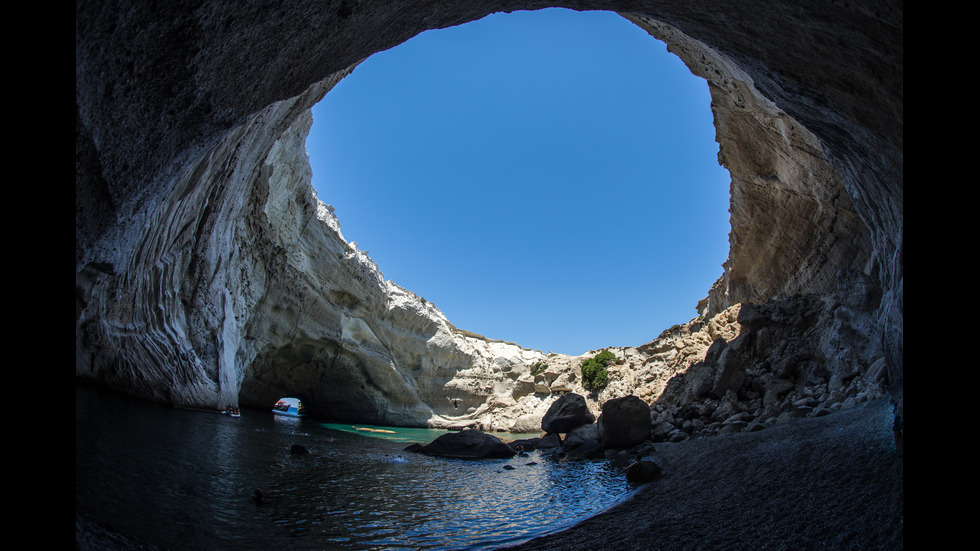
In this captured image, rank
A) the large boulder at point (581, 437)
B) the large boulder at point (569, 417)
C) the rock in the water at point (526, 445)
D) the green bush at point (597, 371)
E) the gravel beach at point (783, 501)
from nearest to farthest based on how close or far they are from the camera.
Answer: the gravel beach at point (783, 501) → the large boulder at point (581, 437) → the rock in the water at point (526, 445) → the large boulder at point (569, 417) → the green bush at point (597, 371)

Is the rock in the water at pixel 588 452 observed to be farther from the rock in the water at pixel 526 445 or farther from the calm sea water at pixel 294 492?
the rock in the water at pixel 526 445

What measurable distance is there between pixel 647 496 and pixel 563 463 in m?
6.89

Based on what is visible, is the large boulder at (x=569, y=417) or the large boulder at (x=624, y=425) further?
the large boulder at (x=569, y=417)

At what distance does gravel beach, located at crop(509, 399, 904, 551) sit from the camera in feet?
16.7

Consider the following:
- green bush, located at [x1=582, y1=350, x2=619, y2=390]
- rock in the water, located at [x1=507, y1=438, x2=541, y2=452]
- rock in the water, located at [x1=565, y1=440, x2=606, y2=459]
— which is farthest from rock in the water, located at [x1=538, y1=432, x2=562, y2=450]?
green bush, located at [x1=582, y1=350, x2=619, y2=390]

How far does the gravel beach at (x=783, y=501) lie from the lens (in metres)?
5.10

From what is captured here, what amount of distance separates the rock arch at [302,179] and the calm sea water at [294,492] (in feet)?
10.7

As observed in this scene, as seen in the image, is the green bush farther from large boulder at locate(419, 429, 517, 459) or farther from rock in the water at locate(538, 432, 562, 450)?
large boulder at locate(419, 429, 517, 459)

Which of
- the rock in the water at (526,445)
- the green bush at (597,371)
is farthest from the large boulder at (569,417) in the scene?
the green bush at (597,371)

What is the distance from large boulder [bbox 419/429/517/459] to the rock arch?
1250cm

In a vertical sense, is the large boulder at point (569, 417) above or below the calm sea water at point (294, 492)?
below

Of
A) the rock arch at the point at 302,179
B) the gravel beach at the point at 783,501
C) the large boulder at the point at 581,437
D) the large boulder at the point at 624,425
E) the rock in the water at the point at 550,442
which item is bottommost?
the rock in the water at the point at 550,442

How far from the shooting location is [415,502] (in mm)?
9391

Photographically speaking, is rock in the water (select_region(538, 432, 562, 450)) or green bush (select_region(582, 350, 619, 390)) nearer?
rock in the water (select_region(538, 432, 562, 450))
